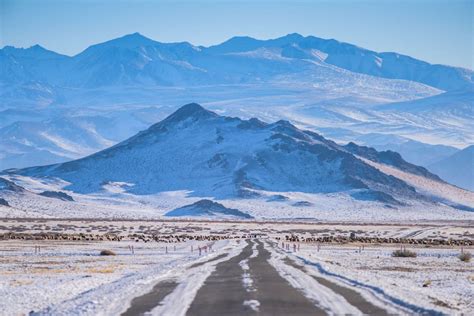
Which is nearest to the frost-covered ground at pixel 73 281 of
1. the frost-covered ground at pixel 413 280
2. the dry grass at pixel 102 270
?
the dry grass at pixel 102 270

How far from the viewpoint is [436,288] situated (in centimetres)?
3691

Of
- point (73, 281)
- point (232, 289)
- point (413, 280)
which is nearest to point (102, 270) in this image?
point (73, 281)

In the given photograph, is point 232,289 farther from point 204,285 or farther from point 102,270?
point 102,270

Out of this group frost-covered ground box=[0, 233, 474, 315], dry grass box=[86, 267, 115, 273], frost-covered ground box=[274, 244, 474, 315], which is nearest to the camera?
frost-covered ground box=[0, 233, 474, 315]

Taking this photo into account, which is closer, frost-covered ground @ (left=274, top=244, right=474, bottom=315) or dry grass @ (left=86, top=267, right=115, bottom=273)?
frost-covered ground @ (left=274, top=244, right=474, bottom=315)

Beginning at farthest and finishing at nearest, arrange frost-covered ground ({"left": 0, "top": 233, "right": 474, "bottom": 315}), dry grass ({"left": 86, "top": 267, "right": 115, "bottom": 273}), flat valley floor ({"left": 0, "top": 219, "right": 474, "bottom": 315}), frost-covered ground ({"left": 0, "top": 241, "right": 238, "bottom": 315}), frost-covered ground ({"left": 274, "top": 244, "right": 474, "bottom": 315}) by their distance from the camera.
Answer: dry grass ({"left": 86, "top": 267, "right": 115, "bottom": 273}) < frost-covered ground ({"left": 274, "top": 244, "right": 474, "bottom": 315}) < frost-covered ground ({"left": 0, "top": 241, "right": 238, "bottom": 315}) < frost-covered ground ({"left": 0, "top": 233, "right": 474, "bottom": 315}) < flat valley floor ({"left": 0, "top": 219, "right": 474, "bottom": 315})

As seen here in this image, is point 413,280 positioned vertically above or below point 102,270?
below

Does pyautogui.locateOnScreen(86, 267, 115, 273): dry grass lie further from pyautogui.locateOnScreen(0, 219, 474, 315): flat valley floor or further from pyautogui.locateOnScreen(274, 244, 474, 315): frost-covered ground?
pyautogui.locateOnScreen(274, 244, 474, 315): frost-covered ground

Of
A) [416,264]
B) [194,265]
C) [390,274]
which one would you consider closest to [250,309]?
[390,274]

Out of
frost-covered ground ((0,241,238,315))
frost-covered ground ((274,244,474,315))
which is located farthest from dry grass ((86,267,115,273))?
frost-covered ground ((274,244,474,315))

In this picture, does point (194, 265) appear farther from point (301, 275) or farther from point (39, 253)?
point (39, 253)

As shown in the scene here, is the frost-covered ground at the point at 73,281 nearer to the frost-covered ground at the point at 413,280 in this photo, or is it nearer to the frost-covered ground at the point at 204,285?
the frost-covered ground at the point at 204,285

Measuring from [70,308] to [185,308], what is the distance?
3232 millimetres

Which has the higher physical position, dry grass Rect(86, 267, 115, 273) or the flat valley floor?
dry grass Rect(86, 267, 115, 273)
